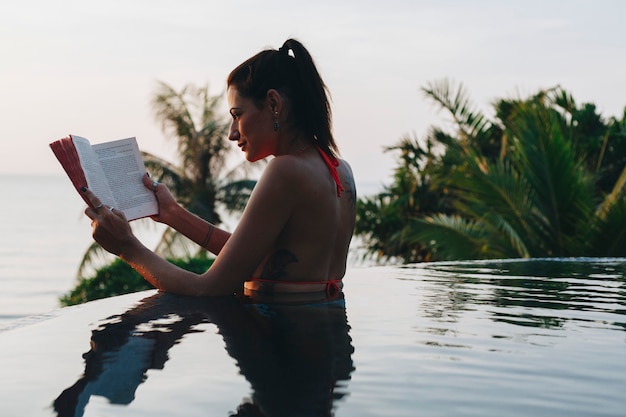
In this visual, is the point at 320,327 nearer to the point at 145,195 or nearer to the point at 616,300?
the point at 145,195

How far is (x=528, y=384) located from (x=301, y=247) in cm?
118

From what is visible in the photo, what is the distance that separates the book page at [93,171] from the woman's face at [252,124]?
47cm

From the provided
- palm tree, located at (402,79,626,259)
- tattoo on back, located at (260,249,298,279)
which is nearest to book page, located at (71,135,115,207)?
tattoo on back, located at (260,249,298,279)

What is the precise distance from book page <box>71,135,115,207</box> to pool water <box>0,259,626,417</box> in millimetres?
397

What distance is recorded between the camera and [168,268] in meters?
3.17

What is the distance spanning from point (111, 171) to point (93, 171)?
0.10 metres

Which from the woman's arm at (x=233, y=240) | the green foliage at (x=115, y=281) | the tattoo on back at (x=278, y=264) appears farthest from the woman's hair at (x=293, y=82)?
the green foliage at (x=115, y=281)

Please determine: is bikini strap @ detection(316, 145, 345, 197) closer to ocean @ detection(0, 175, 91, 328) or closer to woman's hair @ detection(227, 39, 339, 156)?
woman's hair @ detection(227, 39, 339, 156)

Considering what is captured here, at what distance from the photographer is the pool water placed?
1.95 meters

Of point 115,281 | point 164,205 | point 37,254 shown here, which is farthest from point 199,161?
point 37,254

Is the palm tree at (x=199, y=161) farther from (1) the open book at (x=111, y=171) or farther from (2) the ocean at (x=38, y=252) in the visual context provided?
(1) the open book at (x=111, y=171)

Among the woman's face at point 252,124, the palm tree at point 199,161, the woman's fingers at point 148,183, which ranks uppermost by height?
the palm tree at point 199,161

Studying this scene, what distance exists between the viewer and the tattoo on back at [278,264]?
10.3ft

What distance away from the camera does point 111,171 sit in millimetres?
3141
